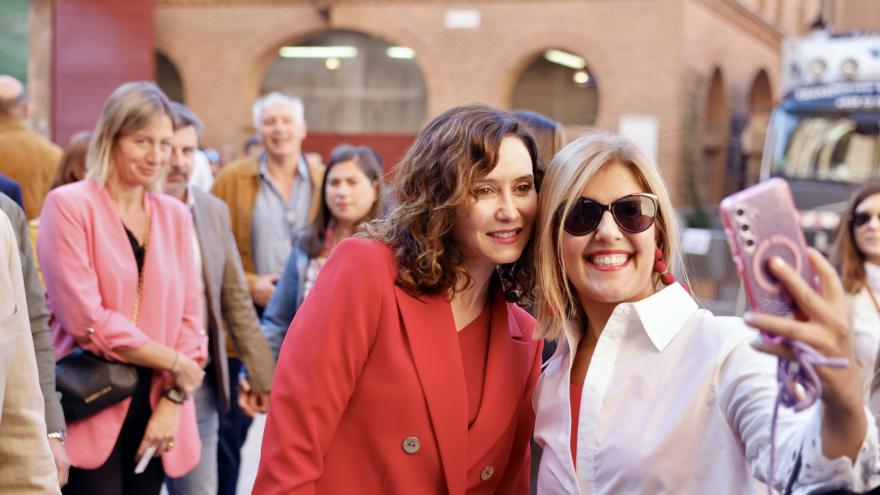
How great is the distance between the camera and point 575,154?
2.67 metres

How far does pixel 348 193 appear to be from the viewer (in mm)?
5324

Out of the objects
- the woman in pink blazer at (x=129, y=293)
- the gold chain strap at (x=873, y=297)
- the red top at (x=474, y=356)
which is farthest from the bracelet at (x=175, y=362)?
the gold chain strap at (x=873, y=297)

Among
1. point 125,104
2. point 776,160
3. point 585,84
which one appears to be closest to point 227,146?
point 585,84

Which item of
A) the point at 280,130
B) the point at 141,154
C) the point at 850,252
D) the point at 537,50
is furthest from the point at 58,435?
the point at 537,50

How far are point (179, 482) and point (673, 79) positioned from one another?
15735 millimetres

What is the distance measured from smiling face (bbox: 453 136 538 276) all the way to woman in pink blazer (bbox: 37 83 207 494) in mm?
1921

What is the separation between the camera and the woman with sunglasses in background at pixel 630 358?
235cm

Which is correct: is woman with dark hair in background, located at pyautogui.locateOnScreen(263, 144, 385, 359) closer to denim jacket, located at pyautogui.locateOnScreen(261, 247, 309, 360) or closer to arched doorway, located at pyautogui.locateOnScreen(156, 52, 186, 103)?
denim jacket, located at pyautogui.locateOnScreen(261, 247, 309, 360)

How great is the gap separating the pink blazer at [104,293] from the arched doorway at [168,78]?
19452 mm

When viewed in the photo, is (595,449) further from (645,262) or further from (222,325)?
(222,325)

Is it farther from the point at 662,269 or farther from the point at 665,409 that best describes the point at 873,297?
the point at 665,409

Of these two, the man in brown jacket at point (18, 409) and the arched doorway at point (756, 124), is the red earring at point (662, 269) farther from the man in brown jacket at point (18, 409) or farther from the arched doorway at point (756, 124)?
the arched doorway at point (756, 124)

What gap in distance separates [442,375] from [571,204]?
1.69 feet

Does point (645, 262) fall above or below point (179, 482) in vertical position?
above
